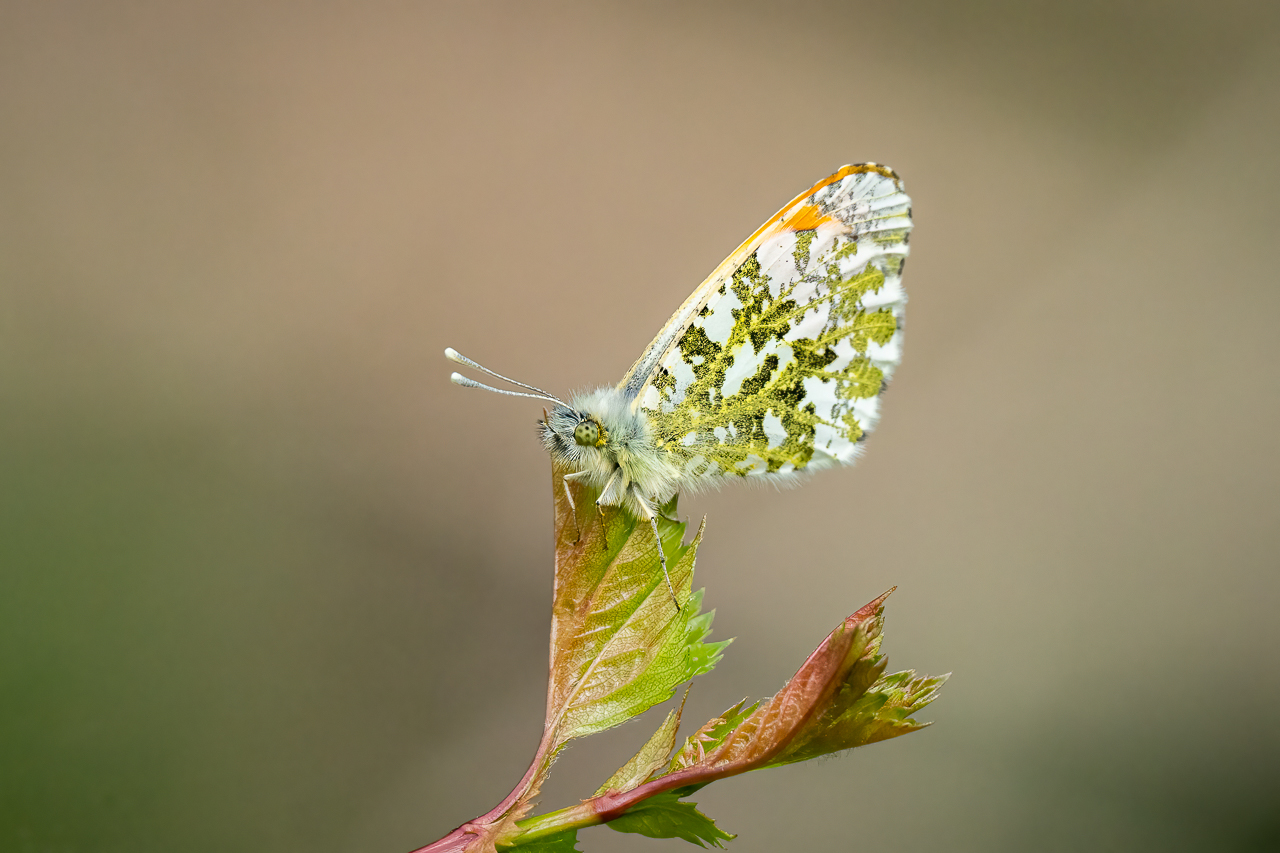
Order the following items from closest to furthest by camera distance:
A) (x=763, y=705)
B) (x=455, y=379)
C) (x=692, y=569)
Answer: (x=763, y=705) → (x=692, y=569) → (x=455, y=379)

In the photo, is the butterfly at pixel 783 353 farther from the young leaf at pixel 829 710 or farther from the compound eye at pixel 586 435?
the young leaf at pixel 829 710

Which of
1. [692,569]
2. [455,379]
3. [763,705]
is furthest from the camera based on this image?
[455,379]

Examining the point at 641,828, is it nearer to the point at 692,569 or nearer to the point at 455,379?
the point at 692,569

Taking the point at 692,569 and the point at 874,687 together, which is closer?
the point at 874,687

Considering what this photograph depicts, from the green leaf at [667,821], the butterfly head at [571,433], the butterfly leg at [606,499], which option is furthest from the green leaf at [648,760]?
the butterfly head at [571,433]

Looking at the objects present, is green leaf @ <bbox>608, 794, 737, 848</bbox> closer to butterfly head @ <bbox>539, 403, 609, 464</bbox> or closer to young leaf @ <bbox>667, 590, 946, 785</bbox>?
young leaf @ <bbox>667, 590, 946, 785</bbox>

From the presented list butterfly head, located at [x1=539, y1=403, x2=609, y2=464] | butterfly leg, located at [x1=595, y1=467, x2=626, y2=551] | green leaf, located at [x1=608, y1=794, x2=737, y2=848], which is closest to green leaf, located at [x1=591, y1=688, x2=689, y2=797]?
green leaf, located at [x1=608, y1=794, x2=737, y2=848]

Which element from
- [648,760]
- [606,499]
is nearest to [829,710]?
[648,760]

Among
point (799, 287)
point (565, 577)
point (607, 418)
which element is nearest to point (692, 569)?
point (565, 577)
